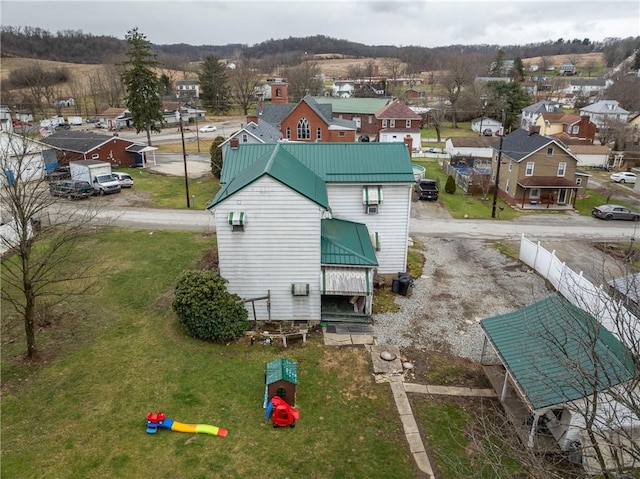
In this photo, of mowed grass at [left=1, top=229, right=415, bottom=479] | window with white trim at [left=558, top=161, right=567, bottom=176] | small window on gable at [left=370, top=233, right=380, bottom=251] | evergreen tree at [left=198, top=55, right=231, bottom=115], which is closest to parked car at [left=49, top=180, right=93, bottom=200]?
mowed grass at [left=1, top=229, right=415, bottom=479]

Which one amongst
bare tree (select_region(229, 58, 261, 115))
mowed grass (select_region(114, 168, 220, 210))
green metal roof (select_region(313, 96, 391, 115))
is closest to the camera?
mowed grass (select_region(114, 168, 220, 210))

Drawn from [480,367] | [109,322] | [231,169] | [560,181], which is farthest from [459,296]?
[560,181]

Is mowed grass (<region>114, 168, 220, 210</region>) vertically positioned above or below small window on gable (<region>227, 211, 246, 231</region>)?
below

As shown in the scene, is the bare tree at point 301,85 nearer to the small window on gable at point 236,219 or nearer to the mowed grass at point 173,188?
the mowed grass at point 173,188

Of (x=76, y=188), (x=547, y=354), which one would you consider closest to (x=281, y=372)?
(x=547, y=354)

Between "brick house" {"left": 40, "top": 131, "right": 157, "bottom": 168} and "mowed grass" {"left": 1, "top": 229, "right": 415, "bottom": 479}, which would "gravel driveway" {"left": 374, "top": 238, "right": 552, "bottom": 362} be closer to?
"mowed grass" {"left": 1, "top": 229, "right": 415, "bottom": 479}

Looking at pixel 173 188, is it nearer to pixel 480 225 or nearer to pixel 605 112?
pixel 480 225

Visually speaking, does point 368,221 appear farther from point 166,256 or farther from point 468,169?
point 468,169
